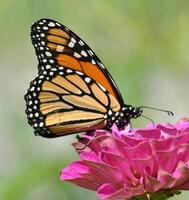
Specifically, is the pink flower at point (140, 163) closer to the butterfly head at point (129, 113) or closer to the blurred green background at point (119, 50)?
the butterfly head at point (129, 113)

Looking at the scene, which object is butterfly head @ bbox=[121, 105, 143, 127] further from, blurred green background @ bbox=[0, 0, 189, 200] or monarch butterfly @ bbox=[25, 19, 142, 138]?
blurred green background @ bbox=[0, 0, 189, 200]

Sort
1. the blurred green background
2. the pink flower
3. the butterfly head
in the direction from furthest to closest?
the blurred green background → the butterfly head → the pink flower

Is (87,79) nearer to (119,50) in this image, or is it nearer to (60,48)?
(60,48)

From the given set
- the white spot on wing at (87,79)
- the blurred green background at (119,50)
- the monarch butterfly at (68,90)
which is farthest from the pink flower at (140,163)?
the blurred green background at (119,50)

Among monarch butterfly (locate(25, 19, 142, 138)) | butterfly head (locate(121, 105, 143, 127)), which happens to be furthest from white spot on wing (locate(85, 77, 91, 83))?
butterfly head (locate(121, 105, 143, 127))

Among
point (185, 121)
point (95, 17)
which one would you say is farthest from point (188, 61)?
point (185, 121)
